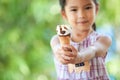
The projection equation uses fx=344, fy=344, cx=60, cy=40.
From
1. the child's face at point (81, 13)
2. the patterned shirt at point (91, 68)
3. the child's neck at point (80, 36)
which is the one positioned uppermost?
the child's face at point (81, 13)

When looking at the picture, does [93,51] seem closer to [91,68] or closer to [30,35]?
[91,68]

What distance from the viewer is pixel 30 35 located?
1215mm

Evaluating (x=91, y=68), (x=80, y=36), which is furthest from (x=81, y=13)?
(x=91, y=68)

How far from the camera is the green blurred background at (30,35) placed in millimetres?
1168

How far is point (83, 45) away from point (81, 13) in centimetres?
10

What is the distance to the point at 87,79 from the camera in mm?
1087

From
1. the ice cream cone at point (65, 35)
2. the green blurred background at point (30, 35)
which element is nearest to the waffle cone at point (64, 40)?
the ice cream cone at point (65, 35)

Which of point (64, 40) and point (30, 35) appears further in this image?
point (30, 35)

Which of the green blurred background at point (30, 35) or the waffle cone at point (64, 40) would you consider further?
the green blurred background at point (30, 35)

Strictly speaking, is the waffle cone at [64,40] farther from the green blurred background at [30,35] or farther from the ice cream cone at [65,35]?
the green blurred background at [30,35]

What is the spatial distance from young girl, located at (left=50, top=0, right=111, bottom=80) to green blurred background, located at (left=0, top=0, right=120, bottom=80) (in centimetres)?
7

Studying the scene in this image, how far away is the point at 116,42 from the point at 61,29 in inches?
7.7

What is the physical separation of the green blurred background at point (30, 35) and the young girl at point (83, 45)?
0.07m

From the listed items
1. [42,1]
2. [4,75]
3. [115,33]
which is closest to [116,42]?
[115,33]
